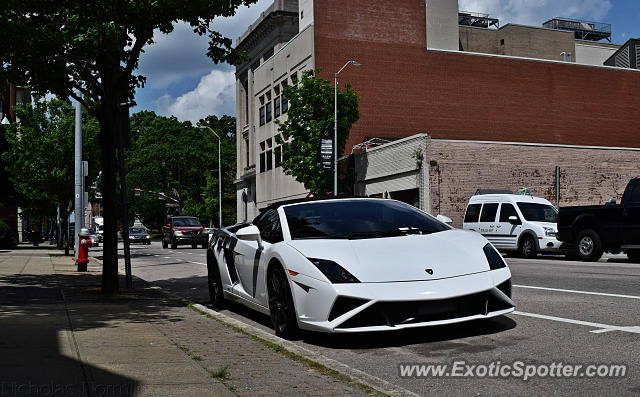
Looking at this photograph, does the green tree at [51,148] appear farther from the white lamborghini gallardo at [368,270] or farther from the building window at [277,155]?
the white lamborghini gallardo at [368,270]

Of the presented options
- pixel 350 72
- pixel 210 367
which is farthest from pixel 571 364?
pixel 350 72

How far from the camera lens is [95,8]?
1130 centimetres

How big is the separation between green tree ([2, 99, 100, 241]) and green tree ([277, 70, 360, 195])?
10622 millimetres

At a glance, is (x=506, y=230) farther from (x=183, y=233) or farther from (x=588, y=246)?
(x=183, y=233)

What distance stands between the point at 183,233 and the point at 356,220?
33.8 m

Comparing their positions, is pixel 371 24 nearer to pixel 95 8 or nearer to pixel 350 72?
pixel 350 72

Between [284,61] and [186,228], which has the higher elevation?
[284,61]

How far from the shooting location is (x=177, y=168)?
278 ft

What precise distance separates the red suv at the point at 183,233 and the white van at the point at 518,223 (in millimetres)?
20441

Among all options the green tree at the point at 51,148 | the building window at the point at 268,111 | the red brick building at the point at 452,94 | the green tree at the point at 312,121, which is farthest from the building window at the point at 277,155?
the green tree at the point at 51,148

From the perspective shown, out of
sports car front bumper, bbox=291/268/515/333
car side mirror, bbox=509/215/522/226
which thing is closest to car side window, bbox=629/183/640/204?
car side mirror, bbox=509/215/522/226

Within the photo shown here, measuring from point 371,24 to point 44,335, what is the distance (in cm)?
4451

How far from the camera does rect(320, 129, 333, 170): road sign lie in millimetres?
38403

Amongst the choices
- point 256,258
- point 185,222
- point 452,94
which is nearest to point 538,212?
point 256,258
